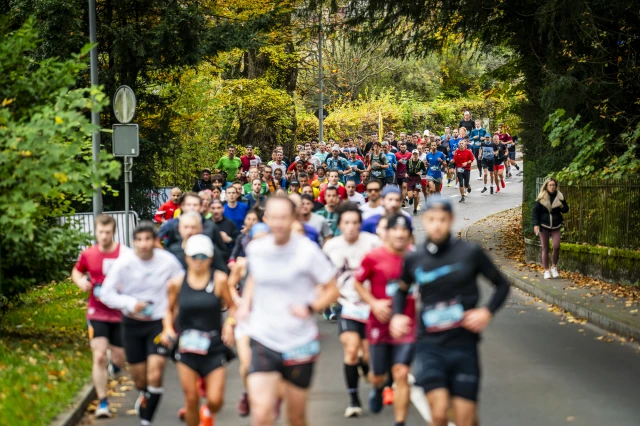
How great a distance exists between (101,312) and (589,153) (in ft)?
41.8

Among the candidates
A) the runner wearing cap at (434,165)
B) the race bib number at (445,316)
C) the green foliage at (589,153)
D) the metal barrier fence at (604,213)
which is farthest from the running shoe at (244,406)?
the runner wearing cap at (434,165)

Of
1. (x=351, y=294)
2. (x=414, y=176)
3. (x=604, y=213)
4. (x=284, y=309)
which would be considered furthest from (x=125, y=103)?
(x=414, y=176)

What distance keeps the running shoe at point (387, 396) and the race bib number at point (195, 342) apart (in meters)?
2.34

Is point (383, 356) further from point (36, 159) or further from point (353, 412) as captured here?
point (36, 159)

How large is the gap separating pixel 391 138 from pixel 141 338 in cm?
2714

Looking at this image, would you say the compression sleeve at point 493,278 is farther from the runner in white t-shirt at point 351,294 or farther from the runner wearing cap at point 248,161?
the runner wearing cap at point 248,161

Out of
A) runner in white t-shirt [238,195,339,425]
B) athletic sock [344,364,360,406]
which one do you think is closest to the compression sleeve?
runner in white t-shirt [238,195,339,425]

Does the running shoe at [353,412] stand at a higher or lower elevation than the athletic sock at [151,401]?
lower

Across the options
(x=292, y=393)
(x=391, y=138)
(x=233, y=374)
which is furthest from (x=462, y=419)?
(x=391, y=138)

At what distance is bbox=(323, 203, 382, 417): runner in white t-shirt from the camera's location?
367 inches

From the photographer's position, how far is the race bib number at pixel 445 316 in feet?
21.5

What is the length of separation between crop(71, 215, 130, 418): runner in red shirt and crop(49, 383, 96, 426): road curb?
175 mm

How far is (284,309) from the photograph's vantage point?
657 cm

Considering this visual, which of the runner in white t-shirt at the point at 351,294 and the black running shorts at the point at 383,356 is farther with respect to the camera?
the runner in white t-shirt at the point at 351,294
